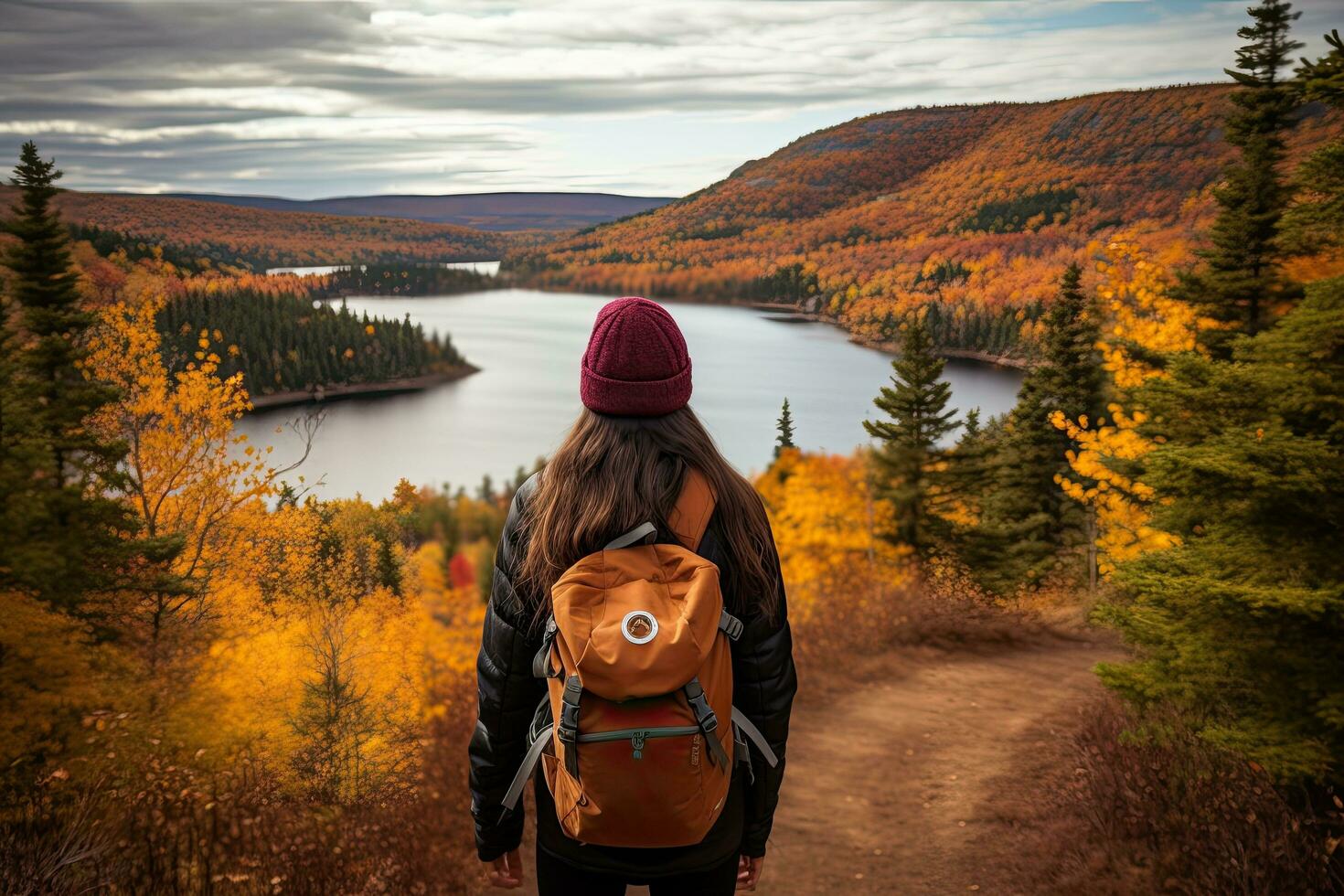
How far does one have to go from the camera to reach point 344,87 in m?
27.5

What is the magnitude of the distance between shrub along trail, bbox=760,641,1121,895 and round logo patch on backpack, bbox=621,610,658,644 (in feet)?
16.2

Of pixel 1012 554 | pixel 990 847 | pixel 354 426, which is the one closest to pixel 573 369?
pixel 354 426

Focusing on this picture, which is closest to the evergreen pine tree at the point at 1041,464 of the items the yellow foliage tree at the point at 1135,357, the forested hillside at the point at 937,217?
the forested hillside at the point at 937,217

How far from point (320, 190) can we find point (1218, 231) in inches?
1026

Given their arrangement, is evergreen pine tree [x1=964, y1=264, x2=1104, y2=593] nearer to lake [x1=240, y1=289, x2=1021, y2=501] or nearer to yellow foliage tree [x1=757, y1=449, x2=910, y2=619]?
yellow foliage tree [x1=757, y1=449, x2=910, y2=619]

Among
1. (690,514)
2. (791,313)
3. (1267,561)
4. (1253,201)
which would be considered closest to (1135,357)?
(1253,201)

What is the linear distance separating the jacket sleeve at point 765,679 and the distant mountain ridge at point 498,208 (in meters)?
32.2

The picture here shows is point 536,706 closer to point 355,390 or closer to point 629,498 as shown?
point 629,498

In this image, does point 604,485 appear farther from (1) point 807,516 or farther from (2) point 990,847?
(1) point 807,516

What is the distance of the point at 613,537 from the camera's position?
1747 mm

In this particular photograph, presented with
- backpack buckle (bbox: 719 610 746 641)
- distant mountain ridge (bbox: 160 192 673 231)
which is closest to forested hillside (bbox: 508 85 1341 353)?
distant mountain ridge (bbox: 160 192 673 231)

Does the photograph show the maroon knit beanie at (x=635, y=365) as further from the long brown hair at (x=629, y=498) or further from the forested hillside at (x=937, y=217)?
the forested hillside at (x=937, y=217)

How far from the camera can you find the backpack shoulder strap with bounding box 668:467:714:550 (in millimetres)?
1770

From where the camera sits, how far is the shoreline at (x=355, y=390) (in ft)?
71.5
